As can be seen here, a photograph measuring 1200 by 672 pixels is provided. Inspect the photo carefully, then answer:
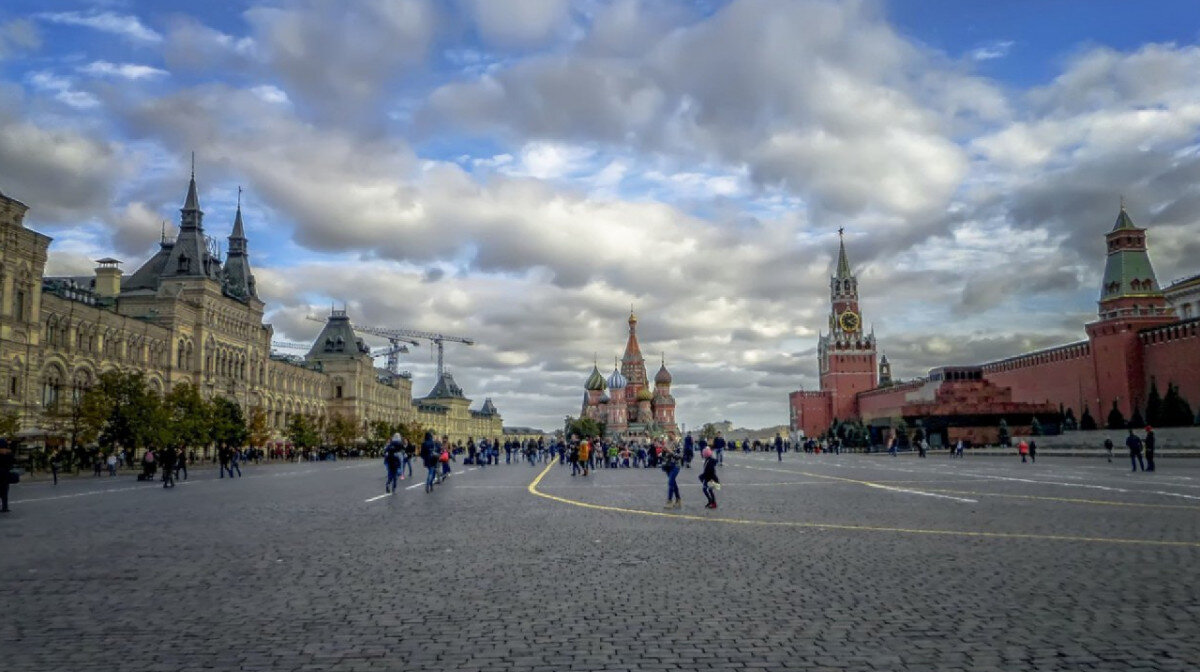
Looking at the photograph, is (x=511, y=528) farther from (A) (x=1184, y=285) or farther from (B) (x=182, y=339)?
(A) (x=1184, y=285)

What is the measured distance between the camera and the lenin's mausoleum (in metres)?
66.9

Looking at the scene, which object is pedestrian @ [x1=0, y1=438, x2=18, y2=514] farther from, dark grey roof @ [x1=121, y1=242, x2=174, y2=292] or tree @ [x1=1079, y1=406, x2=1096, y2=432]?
tree @ [x1=1079, y1=406, x2=1096, y2=432]

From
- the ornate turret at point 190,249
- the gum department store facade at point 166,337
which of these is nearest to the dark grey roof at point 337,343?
the gum department store facade at point 166,337

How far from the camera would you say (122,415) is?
42906 millimetres

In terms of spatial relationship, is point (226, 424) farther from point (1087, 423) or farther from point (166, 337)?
point (1087, 423)

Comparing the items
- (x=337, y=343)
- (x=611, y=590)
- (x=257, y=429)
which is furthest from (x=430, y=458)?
(x=337, y=343)

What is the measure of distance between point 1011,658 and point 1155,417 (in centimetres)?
6231

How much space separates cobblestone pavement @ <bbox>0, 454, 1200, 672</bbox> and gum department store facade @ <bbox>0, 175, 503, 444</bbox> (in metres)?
31.0

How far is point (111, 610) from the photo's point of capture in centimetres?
810

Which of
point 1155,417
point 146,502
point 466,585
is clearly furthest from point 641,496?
point 1155,417

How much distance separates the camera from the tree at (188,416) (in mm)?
47406

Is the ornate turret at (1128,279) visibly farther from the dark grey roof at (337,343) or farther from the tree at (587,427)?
the tree at (587,427)

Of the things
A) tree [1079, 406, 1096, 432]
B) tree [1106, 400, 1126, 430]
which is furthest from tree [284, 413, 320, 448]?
tree [1106, 400, 1126, 430]

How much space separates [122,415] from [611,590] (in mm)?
40778
